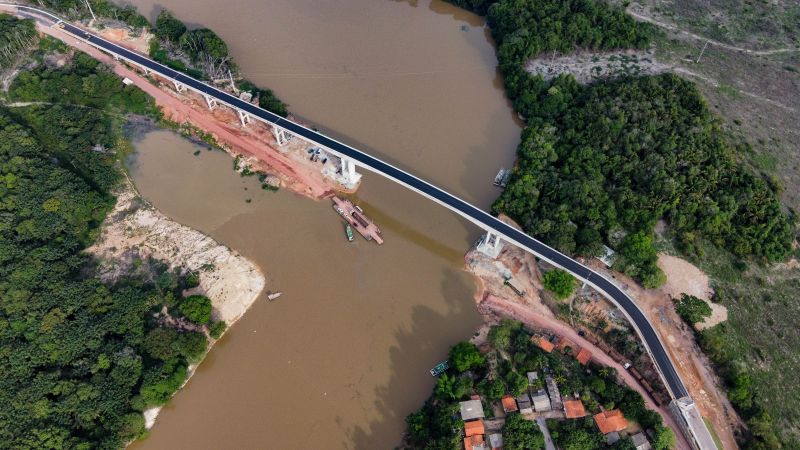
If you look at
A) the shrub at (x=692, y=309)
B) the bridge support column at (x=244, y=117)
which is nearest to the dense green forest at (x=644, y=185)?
the shrub at (x=692, y=309)

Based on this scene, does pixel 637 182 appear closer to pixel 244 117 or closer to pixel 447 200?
pixel 447 200

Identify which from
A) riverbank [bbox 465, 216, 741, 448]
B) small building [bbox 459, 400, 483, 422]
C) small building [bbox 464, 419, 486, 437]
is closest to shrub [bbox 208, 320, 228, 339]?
small building [bbox 459, 400, 483, 422]

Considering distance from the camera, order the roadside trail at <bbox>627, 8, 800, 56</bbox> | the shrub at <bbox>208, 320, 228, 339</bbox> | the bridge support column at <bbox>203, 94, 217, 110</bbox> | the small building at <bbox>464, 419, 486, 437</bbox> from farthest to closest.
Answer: the roadside trail at <bbox>627, 8, 800, 56</bbox> < the bridge support column at <bbox>203, 94, 217, 110</bbox> < the shrub at <bbox>208, 320, 228, 339</bbox> < the small building at <bbox>464, 419, 486, 437</bbox>

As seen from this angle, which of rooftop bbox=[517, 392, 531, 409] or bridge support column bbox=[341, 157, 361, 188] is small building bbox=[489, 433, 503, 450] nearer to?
rooftop bbox=[517, 392, 531, 409]

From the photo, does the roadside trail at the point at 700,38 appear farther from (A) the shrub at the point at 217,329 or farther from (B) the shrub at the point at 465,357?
(A) the shrub at the point at 217,329

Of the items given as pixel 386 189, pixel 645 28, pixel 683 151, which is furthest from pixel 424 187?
pixel 645 28

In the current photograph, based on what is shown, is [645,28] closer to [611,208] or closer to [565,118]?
[565,118]
